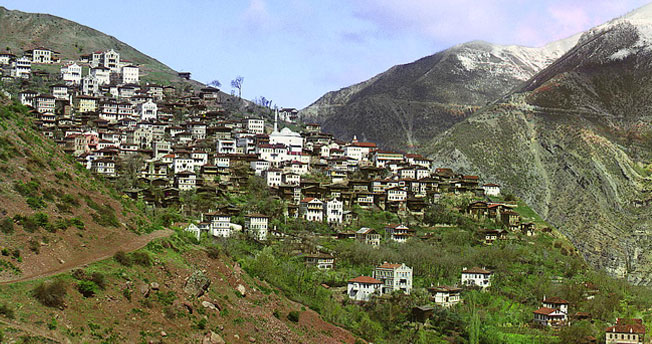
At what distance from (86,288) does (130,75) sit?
272ft

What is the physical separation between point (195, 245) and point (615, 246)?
58193 millimetres

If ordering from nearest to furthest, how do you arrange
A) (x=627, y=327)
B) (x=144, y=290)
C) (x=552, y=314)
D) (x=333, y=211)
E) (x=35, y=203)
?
1. (x=144, y=290)
2. (x=35, y=203)
3. (x=627, y=327)
4. (x=552, y=314)
5. (x=333, y=211)

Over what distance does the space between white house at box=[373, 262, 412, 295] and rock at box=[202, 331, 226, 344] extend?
2595 cm

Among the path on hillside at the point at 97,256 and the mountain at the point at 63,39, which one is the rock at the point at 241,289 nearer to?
the path on hillside at the point at 97,256

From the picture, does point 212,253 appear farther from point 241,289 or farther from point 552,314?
point 552,314

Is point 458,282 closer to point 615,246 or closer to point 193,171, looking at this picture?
point 193,171

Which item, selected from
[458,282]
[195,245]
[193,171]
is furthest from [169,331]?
[193,171]

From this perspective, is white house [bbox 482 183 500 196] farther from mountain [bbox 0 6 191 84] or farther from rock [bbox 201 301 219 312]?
rock [bbox 201 301 219 312]

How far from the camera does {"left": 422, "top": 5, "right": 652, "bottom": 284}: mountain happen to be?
86.7 metres

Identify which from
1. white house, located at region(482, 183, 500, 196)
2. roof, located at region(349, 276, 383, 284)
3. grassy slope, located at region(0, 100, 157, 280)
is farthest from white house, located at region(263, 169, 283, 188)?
grassy slope, located at region(0, 100, 157, 280)

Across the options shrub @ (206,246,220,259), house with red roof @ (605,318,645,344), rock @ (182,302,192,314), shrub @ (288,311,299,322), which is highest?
shrub @ (206,246,220,259)

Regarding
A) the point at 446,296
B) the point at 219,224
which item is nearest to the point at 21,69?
the point at 219,224

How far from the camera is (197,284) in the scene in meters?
29.4

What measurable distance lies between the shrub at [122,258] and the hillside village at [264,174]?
17.9 metres
